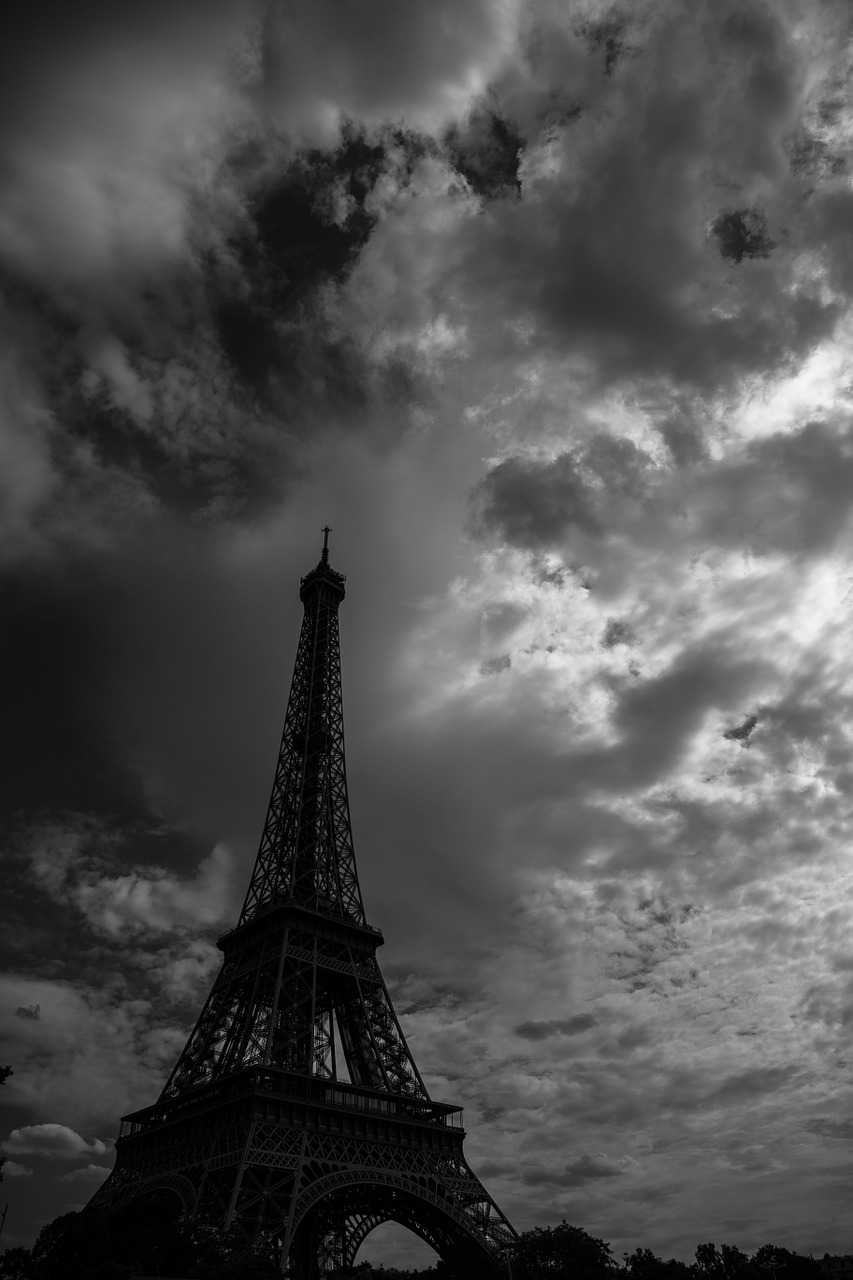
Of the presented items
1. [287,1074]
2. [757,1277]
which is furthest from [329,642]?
[757,1277]

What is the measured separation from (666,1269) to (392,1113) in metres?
39.0

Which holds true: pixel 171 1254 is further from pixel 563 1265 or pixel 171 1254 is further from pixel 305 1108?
pixel 563 1265

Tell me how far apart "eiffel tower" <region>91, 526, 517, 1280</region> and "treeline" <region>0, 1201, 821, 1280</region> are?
1589 mm

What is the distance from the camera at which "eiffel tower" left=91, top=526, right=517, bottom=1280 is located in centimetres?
5788

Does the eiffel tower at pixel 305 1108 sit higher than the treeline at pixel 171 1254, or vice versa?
the eiffel tower at pixel 305 1108

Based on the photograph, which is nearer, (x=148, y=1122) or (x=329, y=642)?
(x=148, y=1122)

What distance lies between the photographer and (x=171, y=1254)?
47.8 meters

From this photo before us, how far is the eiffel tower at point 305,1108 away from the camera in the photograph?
5788cm

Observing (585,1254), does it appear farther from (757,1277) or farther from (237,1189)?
(757,1277)

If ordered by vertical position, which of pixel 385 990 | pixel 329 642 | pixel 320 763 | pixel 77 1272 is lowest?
pixel 77 1272

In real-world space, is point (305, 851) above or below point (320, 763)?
below

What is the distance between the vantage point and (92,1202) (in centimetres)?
6938

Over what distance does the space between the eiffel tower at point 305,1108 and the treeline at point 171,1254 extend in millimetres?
1589

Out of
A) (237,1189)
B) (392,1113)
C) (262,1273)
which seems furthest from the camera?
(392,1113)
